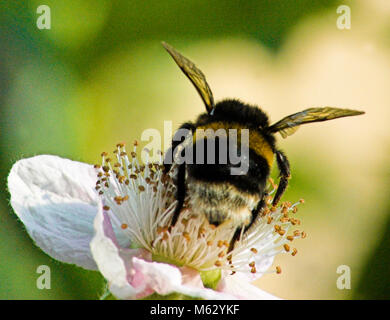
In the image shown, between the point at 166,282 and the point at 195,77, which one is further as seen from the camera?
the point at 195,77

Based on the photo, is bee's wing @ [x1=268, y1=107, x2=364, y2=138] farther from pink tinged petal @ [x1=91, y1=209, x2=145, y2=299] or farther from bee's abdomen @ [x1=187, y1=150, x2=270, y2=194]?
pink tinged petal @ [x1=91, y1=209, x2=145, y2=299]

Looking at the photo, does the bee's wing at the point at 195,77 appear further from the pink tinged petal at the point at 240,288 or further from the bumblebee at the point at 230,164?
the pink tinged petal at the point at 240,288

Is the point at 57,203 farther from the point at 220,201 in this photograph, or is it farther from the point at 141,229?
the point at 220,201

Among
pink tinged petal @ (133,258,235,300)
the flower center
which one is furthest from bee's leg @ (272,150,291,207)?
pink tinged petal @ (133,258,235,300)

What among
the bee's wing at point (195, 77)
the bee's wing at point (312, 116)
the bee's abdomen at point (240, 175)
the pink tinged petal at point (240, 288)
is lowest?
the pink tinged petal at point (240, 288)

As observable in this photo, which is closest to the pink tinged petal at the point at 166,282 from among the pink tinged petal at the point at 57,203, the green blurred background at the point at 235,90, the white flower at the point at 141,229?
the white flower at the point at 141,229

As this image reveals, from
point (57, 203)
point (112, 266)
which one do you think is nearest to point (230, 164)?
point (112, 266)

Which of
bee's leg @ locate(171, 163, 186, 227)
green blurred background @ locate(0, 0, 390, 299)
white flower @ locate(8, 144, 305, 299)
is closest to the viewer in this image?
bee's leg @ locate(171, 163, 186, 227)
